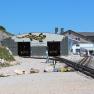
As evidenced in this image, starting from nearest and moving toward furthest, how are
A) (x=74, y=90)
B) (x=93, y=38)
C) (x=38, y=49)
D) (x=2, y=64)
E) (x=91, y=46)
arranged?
(x=74, y=90)
(x=2, y=64)
(x=38, y=49)
(x=91, y=46)
(x=93, y=38)

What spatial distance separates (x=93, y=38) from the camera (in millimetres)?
176375

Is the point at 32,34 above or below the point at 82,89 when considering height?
above

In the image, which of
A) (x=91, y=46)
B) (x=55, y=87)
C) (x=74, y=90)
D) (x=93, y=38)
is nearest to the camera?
(x=74, y=90)

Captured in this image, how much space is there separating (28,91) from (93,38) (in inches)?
6218

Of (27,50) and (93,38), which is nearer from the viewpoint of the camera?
(27,50)

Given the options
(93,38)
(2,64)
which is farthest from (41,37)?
(93,38)

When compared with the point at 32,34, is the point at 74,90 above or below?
below

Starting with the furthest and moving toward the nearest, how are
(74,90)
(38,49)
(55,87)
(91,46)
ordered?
(91,46) < (38,49) < (55,87) < (74,90)

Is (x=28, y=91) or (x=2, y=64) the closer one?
(x=28, y=91)

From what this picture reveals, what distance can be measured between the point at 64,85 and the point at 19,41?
82.7 m

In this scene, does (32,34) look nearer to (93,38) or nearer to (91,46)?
(91,46)

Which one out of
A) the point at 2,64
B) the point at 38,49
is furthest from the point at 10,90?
the point at 38,49

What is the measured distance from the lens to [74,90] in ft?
63.9

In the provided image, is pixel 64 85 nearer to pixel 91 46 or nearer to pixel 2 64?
pixel 2 64
